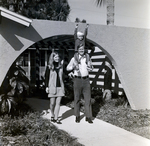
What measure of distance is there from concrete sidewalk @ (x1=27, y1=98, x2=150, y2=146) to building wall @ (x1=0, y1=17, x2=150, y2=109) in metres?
1.93

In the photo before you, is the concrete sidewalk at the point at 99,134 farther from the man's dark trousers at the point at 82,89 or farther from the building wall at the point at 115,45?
the building wall at the point at 115,45

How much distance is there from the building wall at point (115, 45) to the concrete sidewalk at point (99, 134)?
1935mm

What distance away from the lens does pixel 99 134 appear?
5715 millimetres

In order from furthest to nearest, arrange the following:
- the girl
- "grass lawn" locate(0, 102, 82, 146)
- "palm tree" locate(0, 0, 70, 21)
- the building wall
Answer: "palm tree" locate(0, 0, 70, 21) < the girl < the building wall < "grass lawn" locate(0, 102, 82, 146)

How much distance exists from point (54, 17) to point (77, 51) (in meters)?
14.8

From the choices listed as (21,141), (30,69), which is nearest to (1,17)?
(21,141)

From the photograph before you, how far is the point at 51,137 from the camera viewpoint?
17.1 ft

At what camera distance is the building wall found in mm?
6387

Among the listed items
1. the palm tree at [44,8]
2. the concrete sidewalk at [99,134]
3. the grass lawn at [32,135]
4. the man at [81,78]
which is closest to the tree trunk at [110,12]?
the man at [81,78]

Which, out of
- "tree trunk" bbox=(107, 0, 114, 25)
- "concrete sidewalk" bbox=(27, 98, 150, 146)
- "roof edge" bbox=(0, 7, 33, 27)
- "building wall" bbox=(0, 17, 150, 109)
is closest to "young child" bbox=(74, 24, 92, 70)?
"building wall" bbox=(0, 17, 150, 109)

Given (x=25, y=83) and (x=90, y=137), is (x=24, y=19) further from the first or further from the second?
(x=90, y=137)

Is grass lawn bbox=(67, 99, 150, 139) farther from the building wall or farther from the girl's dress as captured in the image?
the girl's dress

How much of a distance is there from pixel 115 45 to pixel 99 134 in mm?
3143

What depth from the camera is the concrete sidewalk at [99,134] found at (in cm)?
514
